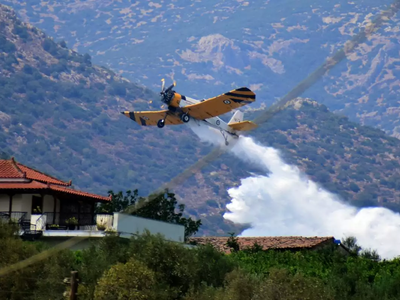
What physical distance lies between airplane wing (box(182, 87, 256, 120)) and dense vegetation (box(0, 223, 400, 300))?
23.9 m

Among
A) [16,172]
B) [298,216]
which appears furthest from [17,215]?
[298,216]

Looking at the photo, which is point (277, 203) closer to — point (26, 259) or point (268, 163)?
point (268, 163)

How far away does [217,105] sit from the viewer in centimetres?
7494

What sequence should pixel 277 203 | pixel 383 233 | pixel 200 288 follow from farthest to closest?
1. pixel 277 203
2. pixel 383 233
3. pixel 200 288

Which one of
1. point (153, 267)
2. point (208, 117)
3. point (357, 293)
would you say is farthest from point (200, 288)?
point (208, 117)

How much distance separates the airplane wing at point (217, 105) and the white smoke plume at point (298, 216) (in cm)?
4343

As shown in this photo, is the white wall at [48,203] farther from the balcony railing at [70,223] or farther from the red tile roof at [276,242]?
the red tile roof at [276,242]

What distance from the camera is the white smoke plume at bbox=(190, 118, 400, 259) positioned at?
125 m

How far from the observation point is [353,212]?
149m

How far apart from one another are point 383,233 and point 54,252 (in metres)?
83.4

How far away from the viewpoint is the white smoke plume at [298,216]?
124625 millimetres

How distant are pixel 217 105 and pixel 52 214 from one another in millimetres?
19607

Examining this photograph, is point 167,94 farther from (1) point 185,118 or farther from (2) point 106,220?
(2) point 106,220

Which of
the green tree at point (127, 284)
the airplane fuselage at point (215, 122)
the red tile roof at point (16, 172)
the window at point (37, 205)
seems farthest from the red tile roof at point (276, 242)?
the green tree at point (127, 284)
